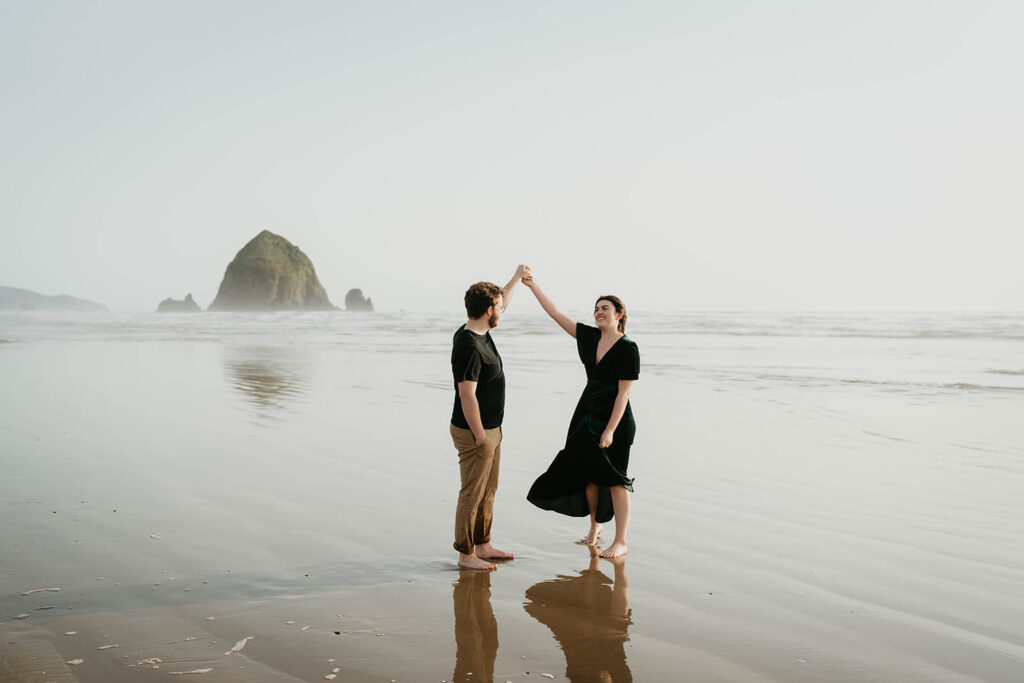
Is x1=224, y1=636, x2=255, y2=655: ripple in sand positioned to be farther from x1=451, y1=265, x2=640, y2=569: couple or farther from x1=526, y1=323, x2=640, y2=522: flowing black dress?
x1=526, y1=323, x2=640, y2=522: flowing black dress

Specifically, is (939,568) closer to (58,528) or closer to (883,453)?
(883,453)

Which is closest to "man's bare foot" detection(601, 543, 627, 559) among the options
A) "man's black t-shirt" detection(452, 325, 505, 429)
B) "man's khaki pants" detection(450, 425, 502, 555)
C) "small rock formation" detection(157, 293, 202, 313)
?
"man's khaki pants" detection(450, 425, 502, 555)

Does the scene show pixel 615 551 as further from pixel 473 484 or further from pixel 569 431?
pixel 473 484

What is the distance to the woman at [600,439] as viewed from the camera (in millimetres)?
4699

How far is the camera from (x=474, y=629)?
11.5ft

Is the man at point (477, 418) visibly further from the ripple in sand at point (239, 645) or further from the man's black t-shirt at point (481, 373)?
the ripple in sand at point (239, 645)

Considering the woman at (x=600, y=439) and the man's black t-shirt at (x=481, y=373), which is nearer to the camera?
the man's black t-shirt at (x=481, y=373)

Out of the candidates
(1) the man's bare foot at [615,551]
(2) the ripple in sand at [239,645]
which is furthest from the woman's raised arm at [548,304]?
(2) the ripple in sand at [239,645]

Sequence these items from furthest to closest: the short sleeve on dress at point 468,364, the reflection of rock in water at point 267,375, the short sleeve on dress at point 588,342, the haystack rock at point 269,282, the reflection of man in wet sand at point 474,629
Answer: the haystack rock at point 269,282
the reflection of rock in water at point 267,375
the short sleeve on dress at point 588,342
the short sleeve on dress at point 468,364
the reflection of man in wet sand at point 474,629

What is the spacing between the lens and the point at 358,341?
27.6m

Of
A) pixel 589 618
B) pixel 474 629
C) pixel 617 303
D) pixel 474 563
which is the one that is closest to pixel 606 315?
pixel 617 303

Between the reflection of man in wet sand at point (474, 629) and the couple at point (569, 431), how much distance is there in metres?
0.22

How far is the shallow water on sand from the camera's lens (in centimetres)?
321

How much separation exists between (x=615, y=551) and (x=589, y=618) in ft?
3.07
